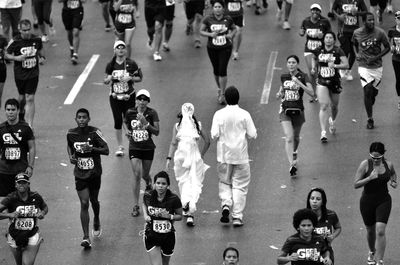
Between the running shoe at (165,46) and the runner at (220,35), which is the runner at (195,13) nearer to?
the running shoe at (165,46)

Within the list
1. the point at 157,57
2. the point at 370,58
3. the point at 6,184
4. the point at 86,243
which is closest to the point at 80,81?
the point at 157,57

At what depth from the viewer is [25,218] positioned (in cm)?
1733

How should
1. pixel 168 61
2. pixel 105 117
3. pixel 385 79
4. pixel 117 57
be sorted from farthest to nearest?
pixel 168 61 < pixel 385 79 < pixel 105 117 < pixel 117 57

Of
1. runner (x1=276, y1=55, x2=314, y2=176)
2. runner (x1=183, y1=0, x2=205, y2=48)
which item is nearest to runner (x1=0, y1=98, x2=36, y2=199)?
runner (x1=276, y1=55, x2=314, y2=176)

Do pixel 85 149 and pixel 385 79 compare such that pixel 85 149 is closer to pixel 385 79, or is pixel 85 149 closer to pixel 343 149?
pixel 343 149

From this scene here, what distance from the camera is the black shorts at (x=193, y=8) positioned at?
29.2 metres

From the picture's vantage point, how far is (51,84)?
2684 centimetres

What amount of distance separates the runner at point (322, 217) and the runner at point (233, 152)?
3331 millimetres

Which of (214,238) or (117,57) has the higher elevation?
(117,57)

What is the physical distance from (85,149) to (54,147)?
471cm

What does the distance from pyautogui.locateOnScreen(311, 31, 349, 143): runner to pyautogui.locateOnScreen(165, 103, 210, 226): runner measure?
4.01 m

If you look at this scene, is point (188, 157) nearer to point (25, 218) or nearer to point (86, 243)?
point (86, 243)

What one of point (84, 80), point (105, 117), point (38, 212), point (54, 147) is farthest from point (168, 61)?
point (38, 212)

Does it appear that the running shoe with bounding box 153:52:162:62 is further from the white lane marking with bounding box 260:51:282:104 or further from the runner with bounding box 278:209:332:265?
the runner with bounding box 278:209:332:265
